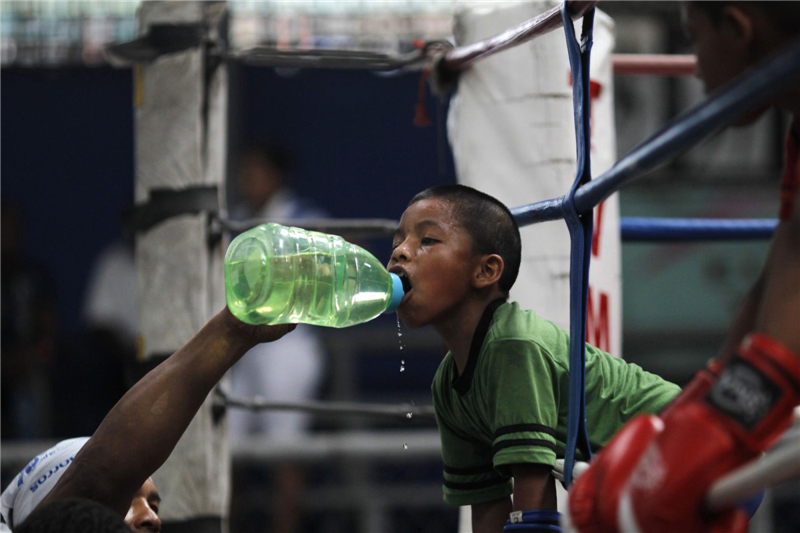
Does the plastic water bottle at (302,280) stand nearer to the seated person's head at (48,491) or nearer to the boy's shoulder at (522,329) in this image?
the boy's shoulder at (522,329)

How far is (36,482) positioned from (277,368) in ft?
8.61

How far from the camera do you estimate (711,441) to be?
1.00m

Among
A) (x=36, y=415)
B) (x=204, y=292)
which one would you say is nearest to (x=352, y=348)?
(x=36, y=415)

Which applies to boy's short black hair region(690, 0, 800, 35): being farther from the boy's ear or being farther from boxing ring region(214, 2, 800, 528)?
the boy's ear

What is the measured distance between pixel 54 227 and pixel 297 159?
141cm

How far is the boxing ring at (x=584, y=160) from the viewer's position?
1.03 meters

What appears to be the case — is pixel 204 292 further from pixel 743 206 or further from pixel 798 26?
pixel 743 206

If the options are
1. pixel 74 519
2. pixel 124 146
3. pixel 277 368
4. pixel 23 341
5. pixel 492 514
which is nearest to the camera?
pixel 74 519

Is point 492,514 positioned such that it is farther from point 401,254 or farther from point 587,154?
point 587,154

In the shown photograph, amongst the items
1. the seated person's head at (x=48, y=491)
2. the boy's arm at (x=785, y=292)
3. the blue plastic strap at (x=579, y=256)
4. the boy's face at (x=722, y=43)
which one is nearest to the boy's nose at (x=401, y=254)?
the blue plastic strap at (x=579, y=256)

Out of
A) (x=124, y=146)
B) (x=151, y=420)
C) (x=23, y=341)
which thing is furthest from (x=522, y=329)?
(x=124, y=146)

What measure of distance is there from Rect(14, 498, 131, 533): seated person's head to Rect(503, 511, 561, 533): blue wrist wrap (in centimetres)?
65

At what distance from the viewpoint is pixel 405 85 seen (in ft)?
17.7

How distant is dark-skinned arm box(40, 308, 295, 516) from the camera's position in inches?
61.9
